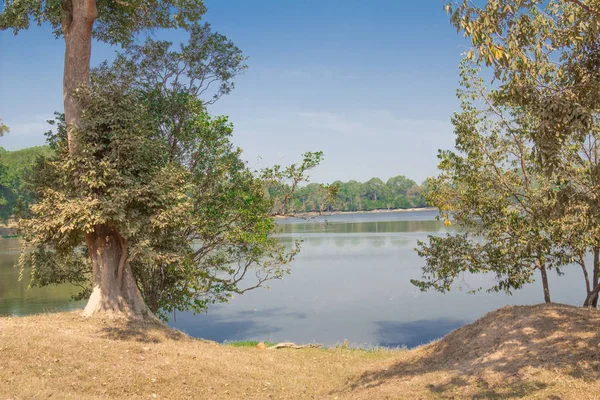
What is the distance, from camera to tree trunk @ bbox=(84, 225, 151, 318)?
14.7 metres

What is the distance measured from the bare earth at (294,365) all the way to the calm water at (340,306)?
A: 844cm

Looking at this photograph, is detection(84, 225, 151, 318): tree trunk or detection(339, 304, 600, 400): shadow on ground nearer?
detection(339, 304, 600, 400): shadow on ground

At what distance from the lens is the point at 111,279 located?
14.9m

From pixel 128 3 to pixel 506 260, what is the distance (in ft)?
45.8

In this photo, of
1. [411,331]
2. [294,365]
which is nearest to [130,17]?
[294,365]

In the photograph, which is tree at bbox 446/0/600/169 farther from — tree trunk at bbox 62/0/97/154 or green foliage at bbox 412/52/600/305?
tree trunk at bbox 62/0/97/154

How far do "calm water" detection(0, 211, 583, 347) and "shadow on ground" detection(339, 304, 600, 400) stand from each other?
334 inches

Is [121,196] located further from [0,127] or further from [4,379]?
[0,127]

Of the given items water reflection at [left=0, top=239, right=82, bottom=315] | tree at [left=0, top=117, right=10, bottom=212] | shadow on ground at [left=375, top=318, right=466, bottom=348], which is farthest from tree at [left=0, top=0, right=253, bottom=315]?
tree at [left=0, top=117, right=10, bottom=212]

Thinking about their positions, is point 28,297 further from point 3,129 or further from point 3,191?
point 3,191

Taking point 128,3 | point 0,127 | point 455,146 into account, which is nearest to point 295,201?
point 455,146

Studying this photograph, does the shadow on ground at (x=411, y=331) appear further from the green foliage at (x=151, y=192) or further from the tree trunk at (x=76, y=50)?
the tree trunk at (x=76, y=50)

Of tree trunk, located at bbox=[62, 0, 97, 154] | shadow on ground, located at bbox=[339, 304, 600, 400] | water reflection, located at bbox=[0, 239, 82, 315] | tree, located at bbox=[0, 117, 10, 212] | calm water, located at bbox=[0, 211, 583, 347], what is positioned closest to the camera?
shadow on ground, located at bbox=[339, 304, 600, 400]

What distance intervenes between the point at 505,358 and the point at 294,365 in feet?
18.2
